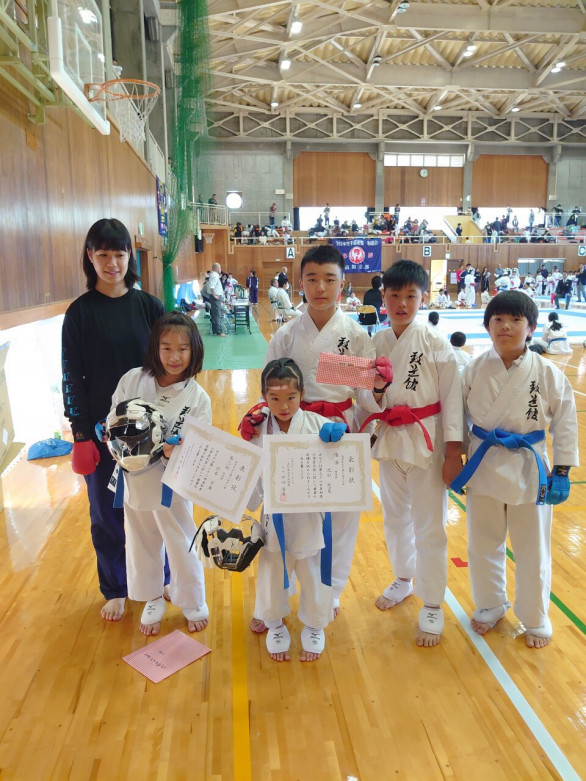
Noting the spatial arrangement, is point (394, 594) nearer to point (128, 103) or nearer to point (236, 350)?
point (128, 103)

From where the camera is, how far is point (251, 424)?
6.91 feet

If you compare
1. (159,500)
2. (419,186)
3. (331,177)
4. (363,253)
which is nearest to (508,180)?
(419,186)

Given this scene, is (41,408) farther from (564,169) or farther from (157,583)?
(564,169)

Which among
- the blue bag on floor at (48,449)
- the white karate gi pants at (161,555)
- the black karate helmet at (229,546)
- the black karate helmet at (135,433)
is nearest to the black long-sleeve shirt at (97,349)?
the black karate helmet at (135,433)

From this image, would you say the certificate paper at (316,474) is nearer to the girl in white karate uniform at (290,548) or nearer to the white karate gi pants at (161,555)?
the girl in white karate uniform at (290,548)

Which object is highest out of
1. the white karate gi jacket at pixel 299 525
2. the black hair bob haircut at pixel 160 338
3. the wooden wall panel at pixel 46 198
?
the wooden wall panel at pixel 46 198

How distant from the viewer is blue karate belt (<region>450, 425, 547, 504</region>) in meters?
2.07

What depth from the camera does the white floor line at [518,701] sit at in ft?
5.46

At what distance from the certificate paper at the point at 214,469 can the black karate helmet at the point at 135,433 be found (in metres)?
0.09

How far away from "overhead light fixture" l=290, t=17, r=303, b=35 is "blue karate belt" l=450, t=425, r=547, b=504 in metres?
14.8

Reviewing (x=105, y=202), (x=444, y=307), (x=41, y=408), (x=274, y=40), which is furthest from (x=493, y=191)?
(x=41, y=408)

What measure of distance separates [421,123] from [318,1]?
40.6ft

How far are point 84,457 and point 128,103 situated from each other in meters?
6.52

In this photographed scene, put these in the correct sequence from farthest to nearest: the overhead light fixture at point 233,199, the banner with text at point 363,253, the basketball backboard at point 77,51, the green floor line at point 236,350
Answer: the overhead light fixture at point 233,199
the banner with text at point 363,253
the green floor line at point 236,350
the basketball backboard at point 77,51
